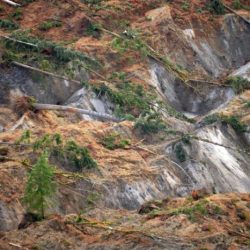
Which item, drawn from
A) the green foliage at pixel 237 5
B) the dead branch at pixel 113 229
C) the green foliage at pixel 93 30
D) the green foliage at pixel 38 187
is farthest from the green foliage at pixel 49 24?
the dead branch at pixel 113 229

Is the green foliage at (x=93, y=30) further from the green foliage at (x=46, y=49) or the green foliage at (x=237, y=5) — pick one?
the green foliage at (x=237, y=5)

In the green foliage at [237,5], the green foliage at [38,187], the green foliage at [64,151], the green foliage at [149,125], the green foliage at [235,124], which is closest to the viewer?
the green foliage at [38,187]

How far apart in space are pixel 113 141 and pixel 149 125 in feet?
5.41

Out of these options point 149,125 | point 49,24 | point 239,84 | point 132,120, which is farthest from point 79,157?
point 239,84

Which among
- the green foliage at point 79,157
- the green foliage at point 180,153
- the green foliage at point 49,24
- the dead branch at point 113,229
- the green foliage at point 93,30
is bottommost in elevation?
the dead branch at point 113,229

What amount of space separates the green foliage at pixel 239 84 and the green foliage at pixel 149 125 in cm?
515

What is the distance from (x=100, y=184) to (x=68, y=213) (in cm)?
164

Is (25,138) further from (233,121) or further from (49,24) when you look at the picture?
(49,24)

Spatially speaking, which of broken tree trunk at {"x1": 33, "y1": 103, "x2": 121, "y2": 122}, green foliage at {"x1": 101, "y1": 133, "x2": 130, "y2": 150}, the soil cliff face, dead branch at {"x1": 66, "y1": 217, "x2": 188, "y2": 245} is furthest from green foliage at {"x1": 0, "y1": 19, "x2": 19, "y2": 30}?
dead branch at {"x1": 66, "y1": 217, "x2": 188, "y2": 245}

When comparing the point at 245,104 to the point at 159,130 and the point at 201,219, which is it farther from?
the point at 201,219

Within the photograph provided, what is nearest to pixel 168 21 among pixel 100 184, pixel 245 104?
pixel 245 104

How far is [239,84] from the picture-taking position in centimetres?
3052

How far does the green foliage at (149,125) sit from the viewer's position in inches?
1009

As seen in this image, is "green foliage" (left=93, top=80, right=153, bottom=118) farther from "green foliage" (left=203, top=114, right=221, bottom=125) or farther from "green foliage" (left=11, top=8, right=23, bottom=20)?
"green foliage" (left=11, top=8, right=23, bottom=20)
